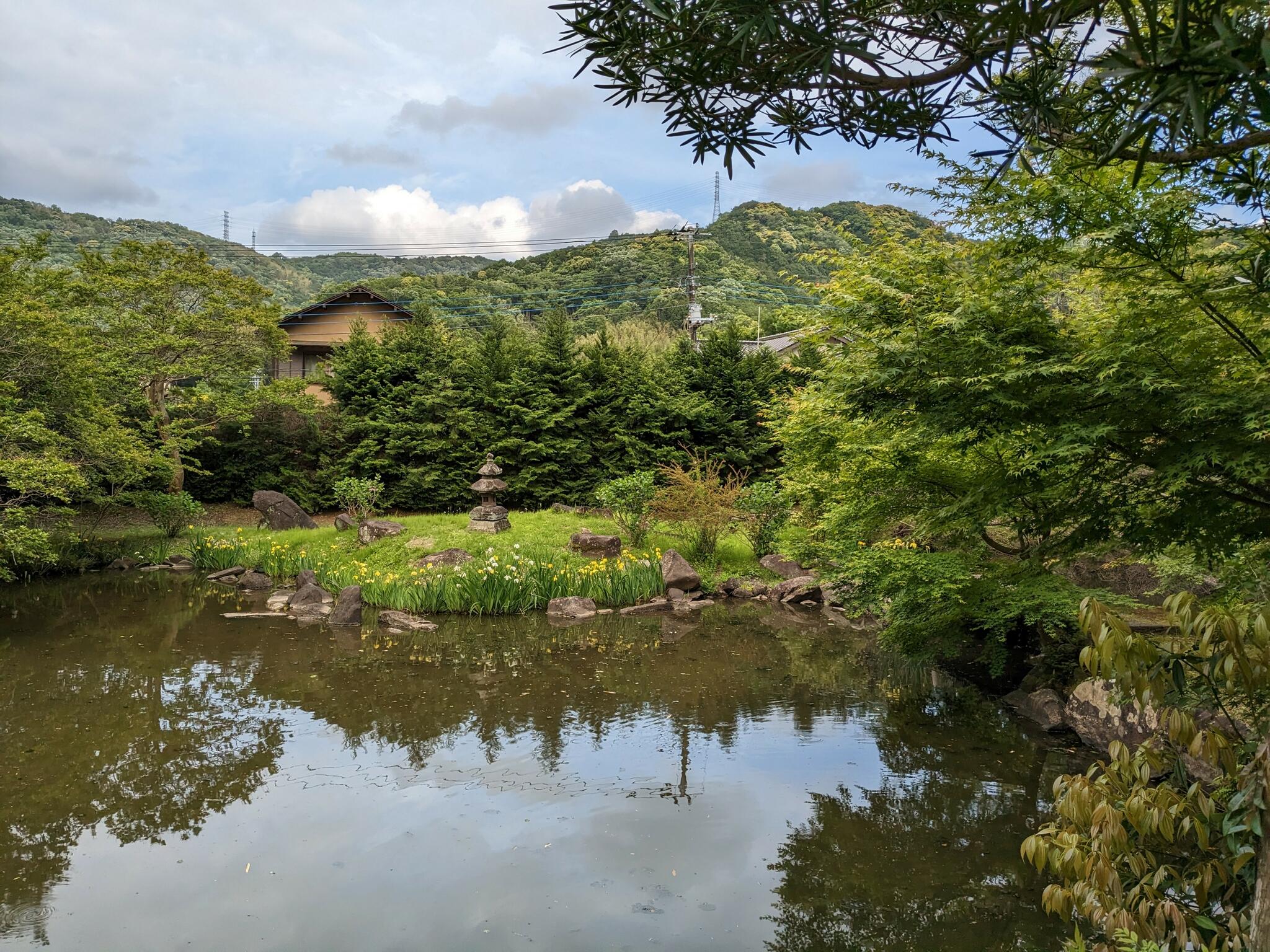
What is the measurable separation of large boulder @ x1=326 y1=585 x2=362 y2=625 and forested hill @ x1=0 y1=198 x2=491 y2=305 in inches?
438

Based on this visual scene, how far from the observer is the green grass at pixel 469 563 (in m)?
11.1

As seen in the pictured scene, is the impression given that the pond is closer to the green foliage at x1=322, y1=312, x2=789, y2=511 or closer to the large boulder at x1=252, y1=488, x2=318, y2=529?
the large boulder at x1=252, y1=488, x2=318, y2=529

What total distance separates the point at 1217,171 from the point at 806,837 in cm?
411

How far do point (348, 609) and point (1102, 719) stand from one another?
28.1 feet

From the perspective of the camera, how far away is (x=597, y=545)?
1266 cm

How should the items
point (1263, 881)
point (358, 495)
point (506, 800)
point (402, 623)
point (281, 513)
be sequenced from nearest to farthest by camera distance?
point (1263, 881) < point (506, 800) < point (402, 623) < point (358, 495) < point (281, 513)

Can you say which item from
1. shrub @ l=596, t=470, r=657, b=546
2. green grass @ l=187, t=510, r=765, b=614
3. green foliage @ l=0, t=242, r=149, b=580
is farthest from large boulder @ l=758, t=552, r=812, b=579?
green foliage @ l=0, t=242, r=149, b=580

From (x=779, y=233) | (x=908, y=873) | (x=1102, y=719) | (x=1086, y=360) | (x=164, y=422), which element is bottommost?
(x=908, y=873)

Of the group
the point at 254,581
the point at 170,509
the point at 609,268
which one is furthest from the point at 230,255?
the point at 254,581

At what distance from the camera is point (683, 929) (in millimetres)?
4008

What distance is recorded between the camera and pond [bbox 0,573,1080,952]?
4.07m

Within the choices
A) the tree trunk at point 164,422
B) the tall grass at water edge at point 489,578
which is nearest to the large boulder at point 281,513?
the tree trunk at point 164,422

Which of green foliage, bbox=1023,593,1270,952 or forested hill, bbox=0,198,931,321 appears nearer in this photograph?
green foliage, bbox=1023,593,1270,952

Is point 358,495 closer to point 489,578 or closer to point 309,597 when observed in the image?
point 309,597
